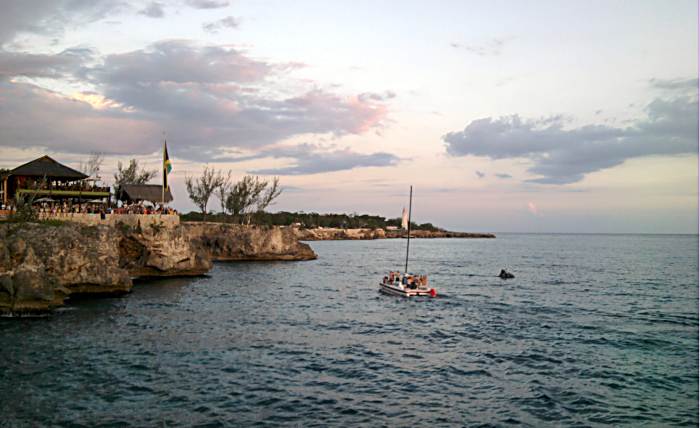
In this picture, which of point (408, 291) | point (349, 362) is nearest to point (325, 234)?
point (408, 291)

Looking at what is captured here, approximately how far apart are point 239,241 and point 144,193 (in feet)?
76.2

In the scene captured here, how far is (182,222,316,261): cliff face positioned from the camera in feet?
271

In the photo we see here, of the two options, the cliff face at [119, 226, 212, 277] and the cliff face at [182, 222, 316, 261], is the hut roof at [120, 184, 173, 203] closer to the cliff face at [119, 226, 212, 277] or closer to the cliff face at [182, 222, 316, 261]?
the cliff face at [119, 226, 212, 277]

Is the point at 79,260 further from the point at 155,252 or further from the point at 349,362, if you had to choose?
the point at 349,362

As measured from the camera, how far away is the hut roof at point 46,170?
51.0m

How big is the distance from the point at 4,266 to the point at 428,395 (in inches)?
1167

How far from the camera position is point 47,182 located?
53.1m

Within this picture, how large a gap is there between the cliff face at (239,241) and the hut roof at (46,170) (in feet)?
94.6

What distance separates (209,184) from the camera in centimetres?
10606

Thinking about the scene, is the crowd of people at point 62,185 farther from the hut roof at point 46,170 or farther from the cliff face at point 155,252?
the cliff face at point 155,252

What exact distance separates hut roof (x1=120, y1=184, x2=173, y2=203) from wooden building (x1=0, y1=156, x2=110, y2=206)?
19.5 feet

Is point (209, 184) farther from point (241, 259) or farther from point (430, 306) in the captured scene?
point (430, 306)

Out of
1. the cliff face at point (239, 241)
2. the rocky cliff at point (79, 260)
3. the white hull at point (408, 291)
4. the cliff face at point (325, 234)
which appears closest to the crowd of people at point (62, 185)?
the rocky cliff at point (79, 260)

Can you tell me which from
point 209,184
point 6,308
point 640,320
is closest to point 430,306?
point 640,320
